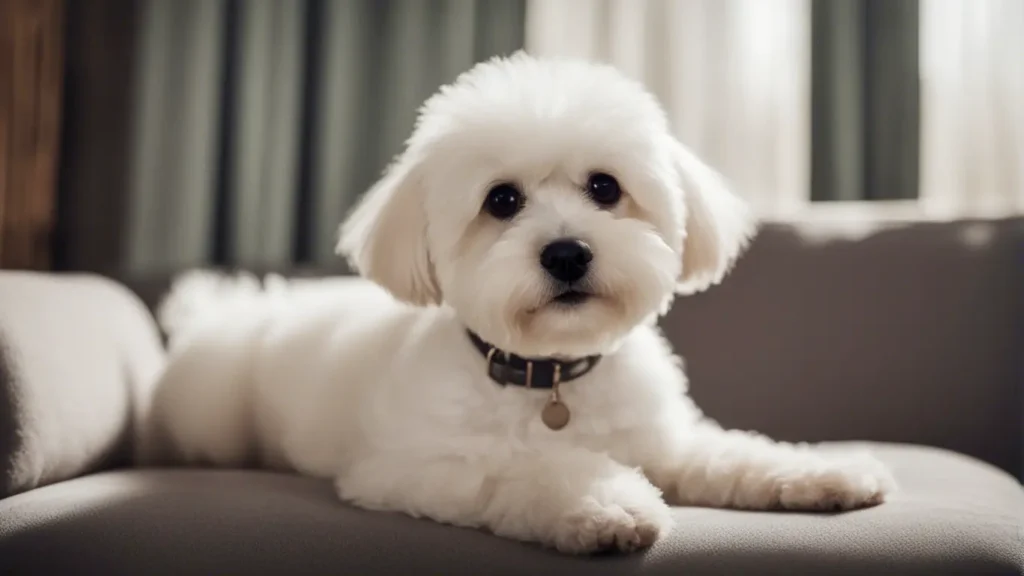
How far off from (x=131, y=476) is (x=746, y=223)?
1.41 meters

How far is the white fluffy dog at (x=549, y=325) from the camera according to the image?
1508 millimetres

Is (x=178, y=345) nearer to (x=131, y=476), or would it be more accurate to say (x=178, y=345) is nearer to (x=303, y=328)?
(x=303, y=328)

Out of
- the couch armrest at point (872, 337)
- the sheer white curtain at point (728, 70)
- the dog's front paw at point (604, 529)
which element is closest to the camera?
the dog's front paw at point (604, 529)

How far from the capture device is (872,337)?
2395 mm

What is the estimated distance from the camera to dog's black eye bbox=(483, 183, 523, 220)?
5.58 ft

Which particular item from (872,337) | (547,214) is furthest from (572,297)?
(872,337)

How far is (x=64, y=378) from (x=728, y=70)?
2414 millimetres

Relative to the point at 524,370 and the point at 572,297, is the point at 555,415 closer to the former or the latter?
the point at 524,370

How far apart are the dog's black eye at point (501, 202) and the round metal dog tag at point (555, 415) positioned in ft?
1.24

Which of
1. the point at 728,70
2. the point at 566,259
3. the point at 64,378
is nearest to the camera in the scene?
the point at 566,259

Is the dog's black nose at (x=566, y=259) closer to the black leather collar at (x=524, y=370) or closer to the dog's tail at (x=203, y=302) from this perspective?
the black leather collar at (x=524, y=370)

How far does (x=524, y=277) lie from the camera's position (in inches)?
58.8

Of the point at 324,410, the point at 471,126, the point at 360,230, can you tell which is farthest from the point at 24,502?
the point at 471,126

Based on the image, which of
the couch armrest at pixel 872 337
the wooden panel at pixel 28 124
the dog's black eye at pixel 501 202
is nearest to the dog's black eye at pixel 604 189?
the dog's black eye at pixel 501 202
